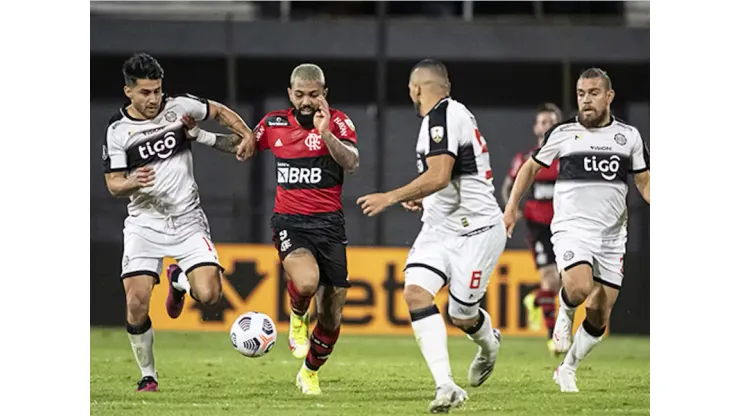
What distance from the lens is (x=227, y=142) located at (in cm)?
729

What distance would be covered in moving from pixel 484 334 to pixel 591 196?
3.69ft

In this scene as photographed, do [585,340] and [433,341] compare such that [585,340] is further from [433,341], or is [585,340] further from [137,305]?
[137,305]

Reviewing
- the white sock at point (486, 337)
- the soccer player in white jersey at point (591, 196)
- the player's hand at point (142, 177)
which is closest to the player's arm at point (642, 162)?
the soccer player in white jersey at point (591, 196)

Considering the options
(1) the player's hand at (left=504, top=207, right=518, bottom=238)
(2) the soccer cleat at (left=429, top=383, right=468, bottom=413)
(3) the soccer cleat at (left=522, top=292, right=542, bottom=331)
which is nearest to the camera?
(2) the soccer cleat at (left=429, top=383, right=468, bottom=413)

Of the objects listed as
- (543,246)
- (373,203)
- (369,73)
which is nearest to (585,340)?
(373,203)

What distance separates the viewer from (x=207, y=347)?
400 inches

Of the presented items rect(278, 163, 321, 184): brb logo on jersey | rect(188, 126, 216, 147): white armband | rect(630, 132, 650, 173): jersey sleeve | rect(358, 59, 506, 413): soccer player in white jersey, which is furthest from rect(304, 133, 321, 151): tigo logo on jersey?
rect(630, 132, 650, 173): jersey sleeve

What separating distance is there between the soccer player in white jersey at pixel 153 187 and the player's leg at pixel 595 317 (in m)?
2.09

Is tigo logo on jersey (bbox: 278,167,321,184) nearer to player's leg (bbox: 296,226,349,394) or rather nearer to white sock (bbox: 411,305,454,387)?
player's leg (bbox: 296,226,349,394)

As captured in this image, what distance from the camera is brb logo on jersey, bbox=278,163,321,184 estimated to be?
7.11m

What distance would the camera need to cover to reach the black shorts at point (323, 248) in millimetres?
7070

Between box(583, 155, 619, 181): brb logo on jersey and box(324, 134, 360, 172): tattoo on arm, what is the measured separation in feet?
4.86
